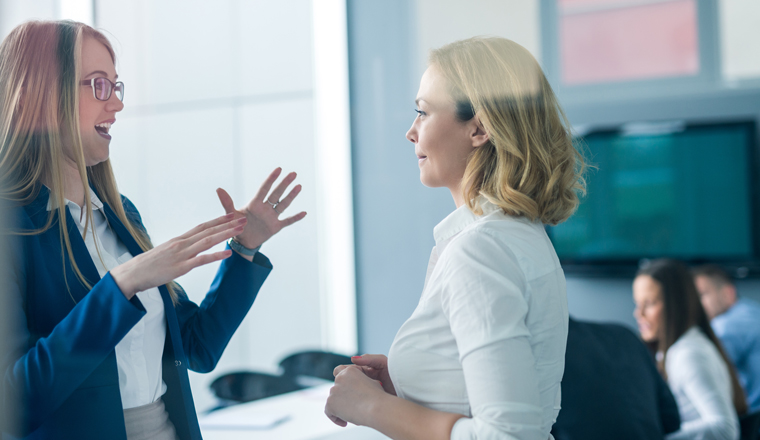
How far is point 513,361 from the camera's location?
836 millimetres

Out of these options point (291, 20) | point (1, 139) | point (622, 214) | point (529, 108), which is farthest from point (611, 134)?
point (1, 139)

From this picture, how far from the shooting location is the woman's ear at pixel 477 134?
102cm

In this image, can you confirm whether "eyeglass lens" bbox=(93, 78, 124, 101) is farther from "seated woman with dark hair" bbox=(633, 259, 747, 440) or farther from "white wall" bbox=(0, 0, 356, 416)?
"seated woman with dark hair" bbox=(633, 259, 747, 440)

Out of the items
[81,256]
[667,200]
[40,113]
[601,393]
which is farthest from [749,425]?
[40,113]

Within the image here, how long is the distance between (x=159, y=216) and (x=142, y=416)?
13.9 inches

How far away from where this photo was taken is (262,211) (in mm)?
1167

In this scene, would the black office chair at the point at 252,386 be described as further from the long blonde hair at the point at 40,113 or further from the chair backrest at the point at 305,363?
the long blonde hair at the point at 40,113

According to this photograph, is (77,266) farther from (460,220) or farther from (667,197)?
(667,197)

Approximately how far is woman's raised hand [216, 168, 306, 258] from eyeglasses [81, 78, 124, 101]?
→ 0.24 metres

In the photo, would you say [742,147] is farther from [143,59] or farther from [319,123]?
[143,59]

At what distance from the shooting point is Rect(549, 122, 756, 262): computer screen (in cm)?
362

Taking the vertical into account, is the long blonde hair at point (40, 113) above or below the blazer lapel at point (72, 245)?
above

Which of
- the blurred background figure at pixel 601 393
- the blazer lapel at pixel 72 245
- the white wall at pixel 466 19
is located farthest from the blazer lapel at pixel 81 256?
the white wall at pixel 466 19

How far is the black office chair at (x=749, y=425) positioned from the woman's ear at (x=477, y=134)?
2.07 meters
